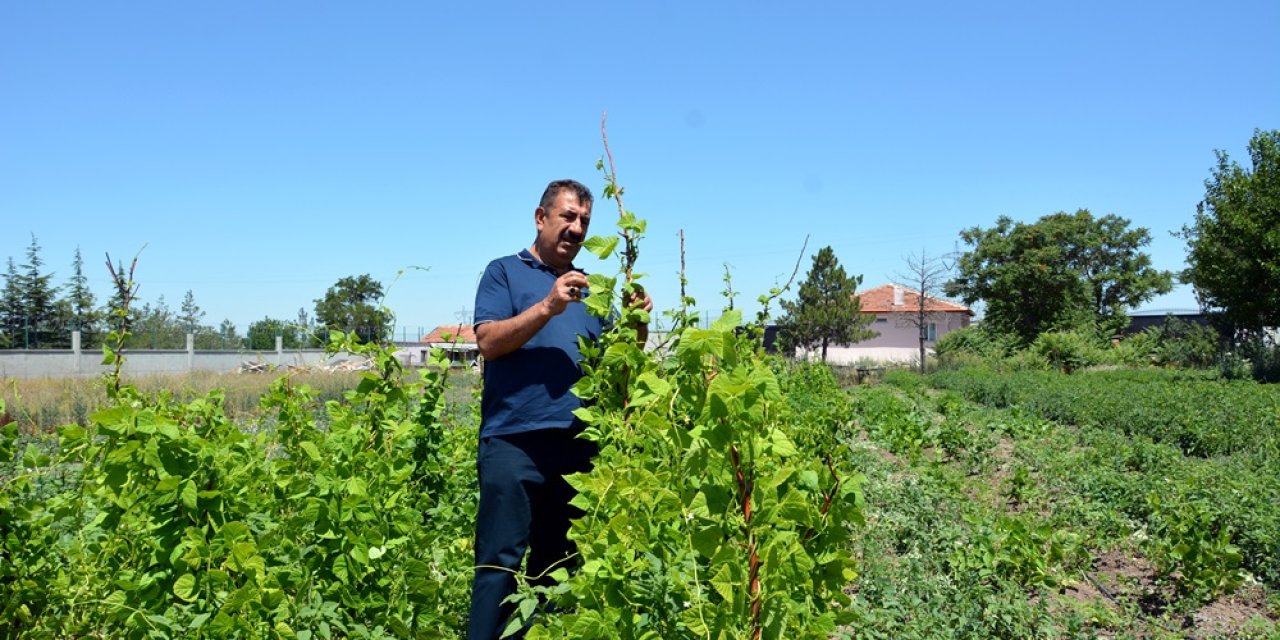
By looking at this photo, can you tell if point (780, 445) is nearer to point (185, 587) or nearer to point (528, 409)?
point (528, 409)

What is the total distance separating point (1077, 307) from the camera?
3859 centimetres

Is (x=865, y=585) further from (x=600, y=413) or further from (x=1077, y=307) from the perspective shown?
(x=1077, y=307)

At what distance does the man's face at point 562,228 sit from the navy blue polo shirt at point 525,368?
0.12 metres

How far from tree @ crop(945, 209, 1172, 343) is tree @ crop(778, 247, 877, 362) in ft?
25.8

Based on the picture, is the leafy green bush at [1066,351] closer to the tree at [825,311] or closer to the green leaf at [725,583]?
the tree at [825,311]

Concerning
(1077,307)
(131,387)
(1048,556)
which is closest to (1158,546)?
(1048,556)

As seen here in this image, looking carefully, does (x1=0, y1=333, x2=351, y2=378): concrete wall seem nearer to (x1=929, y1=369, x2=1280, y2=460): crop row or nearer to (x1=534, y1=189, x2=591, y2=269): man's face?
(x1=929, y1=369, x2=1280, y2=460): crop row

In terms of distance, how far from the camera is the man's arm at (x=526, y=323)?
2283 mm

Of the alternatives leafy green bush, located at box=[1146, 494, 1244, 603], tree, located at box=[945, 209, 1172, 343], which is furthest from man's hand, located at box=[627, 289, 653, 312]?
tree, located at box=[945, 209, 1172, 343]

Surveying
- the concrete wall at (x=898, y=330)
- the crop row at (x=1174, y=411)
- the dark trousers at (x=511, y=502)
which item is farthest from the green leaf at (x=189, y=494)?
the concrete wall at (x=898, y=330)

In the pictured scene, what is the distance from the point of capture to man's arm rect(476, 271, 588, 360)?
7.49 ft

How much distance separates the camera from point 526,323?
239cm

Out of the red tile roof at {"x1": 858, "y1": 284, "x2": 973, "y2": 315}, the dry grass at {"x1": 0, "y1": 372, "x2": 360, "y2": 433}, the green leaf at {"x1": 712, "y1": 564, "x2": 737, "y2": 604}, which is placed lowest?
the dry grass at {"x1": 0, "y1": 372, "x2": 360, "y2": 433}

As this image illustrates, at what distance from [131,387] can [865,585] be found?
3086mm
